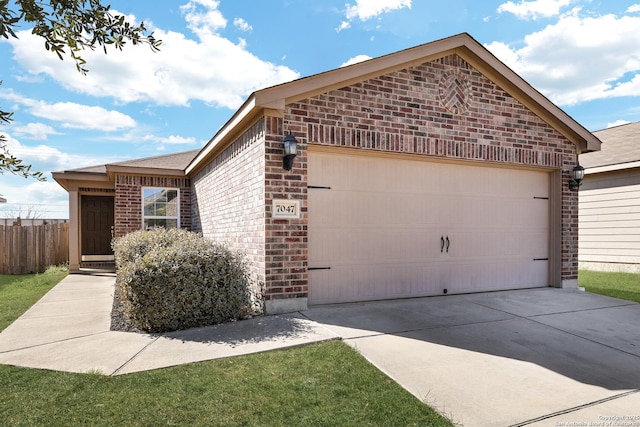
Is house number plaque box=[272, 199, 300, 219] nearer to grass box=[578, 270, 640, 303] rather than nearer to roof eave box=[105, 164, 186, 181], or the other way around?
grass box=[578, 270, 640, 303]

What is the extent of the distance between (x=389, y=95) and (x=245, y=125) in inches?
95.5

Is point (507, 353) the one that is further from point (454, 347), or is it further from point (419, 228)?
point (419, 228)

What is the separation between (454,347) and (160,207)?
9551 mm

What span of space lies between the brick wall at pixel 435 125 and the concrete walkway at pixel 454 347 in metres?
1.28

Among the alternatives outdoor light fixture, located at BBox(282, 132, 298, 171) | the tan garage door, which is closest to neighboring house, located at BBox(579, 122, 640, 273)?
the tan garage door

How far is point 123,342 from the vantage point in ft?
14.3

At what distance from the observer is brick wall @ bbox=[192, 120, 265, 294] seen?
5.62m

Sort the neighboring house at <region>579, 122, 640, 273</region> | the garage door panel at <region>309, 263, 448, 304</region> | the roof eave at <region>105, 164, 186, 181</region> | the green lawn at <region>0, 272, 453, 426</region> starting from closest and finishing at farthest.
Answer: the green lawn at <region>0, 272, 453, 426</region> < the garage door panel at <region>309, 263, 448, 304</region> < the roof eave at <region>105, 164, 186, 181</region> < the neighboring house at <region>579, 122, 640, 273</region>

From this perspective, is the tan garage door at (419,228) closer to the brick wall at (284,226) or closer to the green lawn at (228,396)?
the brick wall at (284,226)

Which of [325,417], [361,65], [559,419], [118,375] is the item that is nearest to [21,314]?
[118,375]

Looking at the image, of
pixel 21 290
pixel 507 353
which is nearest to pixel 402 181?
pixel 507 353

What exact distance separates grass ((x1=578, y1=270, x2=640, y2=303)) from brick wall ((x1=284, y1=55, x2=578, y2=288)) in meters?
0.95

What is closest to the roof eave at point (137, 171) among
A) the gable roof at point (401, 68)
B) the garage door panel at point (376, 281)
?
the gable roof at point (401, 68)

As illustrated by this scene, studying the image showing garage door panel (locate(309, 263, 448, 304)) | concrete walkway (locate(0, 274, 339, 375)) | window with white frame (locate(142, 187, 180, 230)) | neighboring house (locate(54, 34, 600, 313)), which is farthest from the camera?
window with white frame (locate(142, 187, 180, 230))
